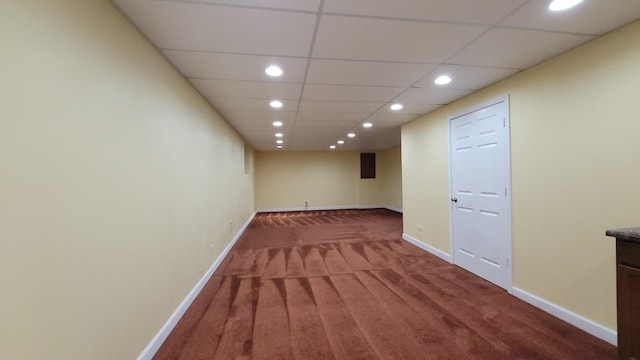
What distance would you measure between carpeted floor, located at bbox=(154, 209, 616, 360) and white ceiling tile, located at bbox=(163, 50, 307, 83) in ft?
7.46

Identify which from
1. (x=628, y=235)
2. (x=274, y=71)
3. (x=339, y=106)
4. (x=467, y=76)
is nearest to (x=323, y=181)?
(x=339, y=106)

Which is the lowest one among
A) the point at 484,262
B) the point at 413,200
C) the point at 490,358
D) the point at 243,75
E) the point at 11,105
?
the point at 490,358

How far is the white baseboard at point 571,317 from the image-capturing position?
193cm

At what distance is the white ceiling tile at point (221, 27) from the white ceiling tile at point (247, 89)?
26.4 inches

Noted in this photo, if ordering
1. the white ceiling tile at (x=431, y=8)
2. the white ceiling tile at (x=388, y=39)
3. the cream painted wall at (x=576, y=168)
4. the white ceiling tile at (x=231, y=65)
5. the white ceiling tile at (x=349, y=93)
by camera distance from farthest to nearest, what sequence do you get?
the white ceiling tile at (x=349, y=93) < the white ceiling tile at (x=231, y=65) < the cream painted wall at (x=576, y=168) < the white ceiling tile at (x=388, y=39) < the white ceiling tile at (x=431, y=8)

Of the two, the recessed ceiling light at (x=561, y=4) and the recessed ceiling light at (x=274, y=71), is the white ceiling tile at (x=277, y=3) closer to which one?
the recessed ceiling light at (x=274, y=71)

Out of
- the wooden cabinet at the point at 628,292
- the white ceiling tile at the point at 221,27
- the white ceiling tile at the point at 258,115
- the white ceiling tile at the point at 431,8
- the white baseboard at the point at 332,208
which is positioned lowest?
the white baseboard at the point at 332,208

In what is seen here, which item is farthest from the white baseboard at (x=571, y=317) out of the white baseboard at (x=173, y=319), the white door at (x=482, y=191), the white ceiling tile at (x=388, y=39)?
the white baseboard at (x=173, y=319)

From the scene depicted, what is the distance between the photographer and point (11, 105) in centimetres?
93

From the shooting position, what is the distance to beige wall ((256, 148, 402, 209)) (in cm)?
930

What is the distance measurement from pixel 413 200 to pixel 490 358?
3.10 m

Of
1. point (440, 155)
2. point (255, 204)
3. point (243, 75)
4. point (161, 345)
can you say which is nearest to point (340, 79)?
point (243, 75)

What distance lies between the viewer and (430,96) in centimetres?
330

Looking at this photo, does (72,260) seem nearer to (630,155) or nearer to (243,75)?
(243,75)
